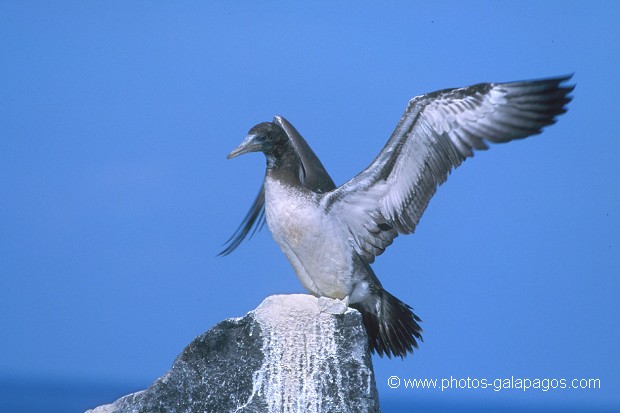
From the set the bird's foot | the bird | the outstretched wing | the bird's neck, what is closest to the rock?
the bird's foot

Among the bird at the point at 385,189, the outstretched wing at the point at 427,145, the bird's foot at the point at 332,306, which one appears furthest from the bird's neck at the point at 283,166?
the bird's foot at the point at 332,306

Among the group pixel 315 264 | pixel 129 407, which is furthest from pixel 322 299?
pixel 129 407

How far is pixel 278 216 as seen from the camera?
613 cm

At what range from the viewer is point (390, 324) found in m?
6.48

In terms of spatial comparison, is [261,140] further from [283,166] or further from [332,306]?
[332,306]

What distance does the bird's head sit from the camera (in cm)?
621

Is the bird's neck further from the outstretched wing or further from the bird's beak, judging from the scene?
the outstretched wing

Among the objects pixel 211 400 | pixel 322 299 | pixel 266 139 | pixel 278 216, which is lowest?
pixel 211 400

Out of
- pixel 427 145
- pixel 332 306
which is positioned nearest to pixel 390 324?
pixel 332 306

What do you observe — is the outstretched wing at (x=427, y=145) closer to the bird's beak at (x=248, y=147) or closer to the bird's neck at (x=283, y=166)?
the bird's neck at (x=283, y=166)

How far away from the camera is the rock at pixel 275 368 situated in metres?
5.86

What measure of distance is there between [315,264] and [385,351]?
777mm

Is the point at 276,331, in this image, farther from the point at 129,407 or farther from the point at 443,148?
the point at 443,148

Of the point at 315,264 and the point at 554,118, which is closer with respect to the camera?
the point at 554,118
